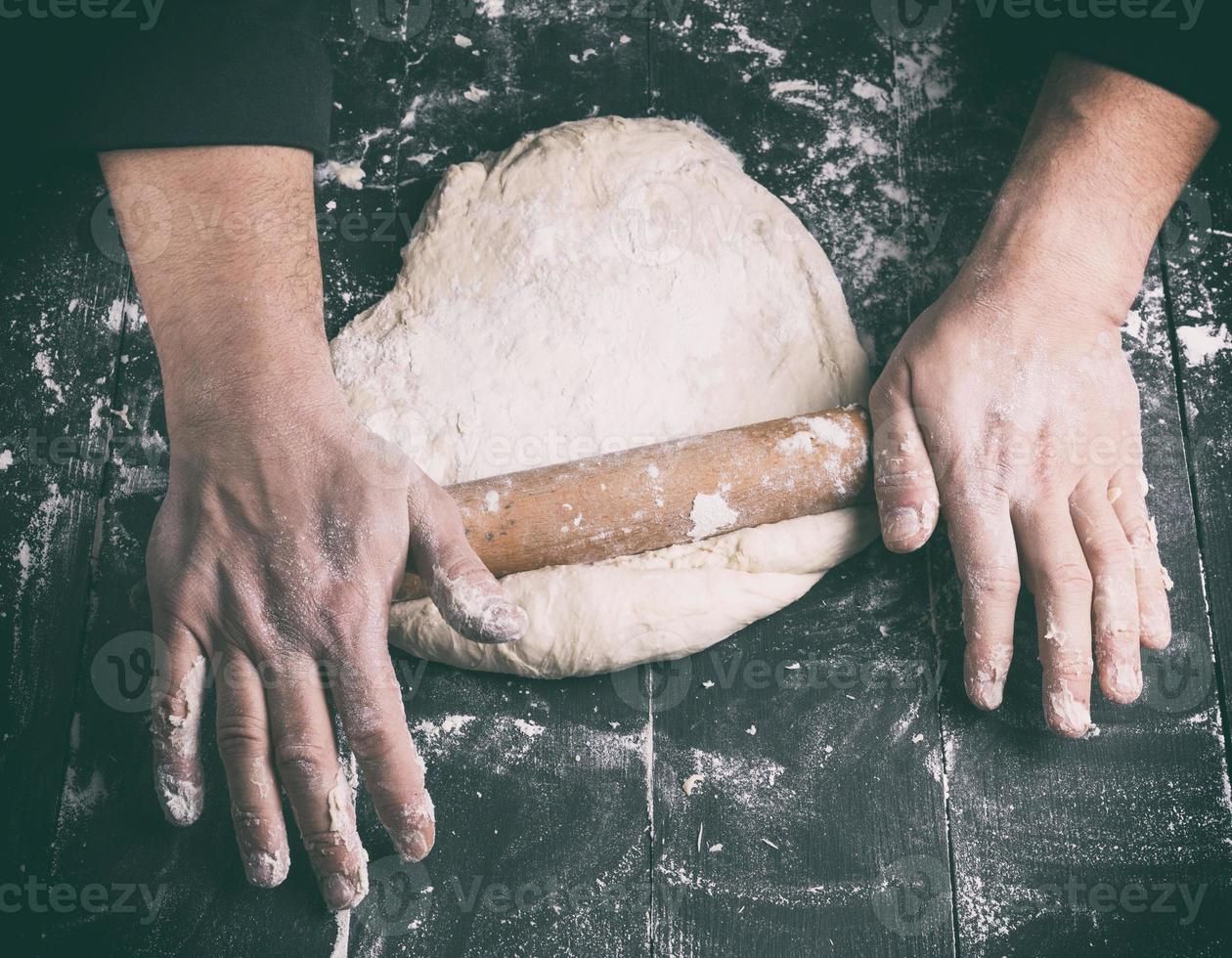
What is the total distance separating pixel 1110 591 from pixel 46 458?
6.33 ft

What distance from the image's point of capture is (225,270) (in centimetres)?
152

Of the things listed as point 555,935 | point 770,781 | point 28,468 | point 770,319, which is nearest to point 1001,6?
point 770,319

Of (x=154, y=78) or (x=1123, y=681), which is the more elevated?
(x=154, y=78)

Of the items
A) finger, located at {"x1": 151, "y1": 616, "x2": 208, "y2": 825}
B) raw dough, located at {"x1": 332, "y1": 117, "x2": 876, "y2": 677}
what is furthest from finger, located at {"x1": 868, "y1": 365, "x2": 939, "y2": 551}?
finger, located at {"x1": 151, "y1": 616, "x2": 208, "y2": 825}

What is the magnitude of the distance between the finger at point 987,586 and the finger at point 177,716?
3.83 ft

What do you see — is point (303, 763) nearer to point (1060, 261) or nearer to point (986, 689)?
point (986, 689)

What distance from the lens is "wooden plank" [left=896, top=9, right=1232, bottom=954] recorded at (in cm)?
152

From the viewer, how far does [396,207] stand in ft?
6.50

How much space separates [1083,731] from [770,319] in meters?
0.86

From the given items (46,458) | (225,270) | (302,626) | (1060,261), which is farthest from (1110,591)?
(46,458)

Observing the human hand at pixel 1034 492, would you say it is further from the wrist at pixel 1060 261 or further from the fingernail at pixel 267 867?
the fingernail at pixel 267 867

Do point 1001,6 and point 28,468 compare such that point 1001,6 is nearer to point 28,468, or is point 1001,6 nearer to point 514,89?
point 514,89

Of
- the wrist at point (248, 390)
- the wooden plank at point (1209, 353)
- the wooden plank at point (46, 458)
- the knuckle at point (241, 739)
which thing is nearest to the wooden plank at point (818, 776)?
the wooden plank at point (1209, 353)

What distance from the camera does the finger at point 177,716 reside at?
1.34 metres
